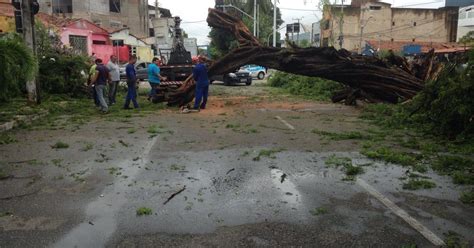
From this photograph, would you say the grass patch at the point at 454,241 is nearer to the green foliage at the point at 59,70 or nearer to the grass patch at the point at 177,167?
the grass patch at the point at 177,167

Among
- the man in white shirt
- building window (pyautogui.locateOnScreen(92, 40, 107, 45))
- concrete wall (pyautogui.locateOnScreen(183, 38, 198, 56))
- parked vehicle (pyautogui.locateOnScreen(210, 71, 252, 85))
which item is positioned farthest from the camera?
building window (pyautogui.locateOnScreen(92, 40, 107, 45))

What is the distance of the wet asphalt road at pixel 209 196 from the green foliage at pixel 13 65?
1386 millimetres

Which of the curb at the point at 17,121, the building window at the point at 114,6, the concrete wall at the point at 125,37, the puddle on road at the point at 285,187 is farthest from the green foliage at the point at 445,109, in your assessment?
the building window at the point at 114,6

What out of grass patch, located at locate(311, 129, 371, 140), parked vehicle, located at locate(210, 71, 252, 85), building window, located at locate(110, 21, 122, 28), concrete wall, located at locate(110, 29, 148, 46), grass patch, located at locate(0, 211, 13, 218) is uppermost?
building window, located at locate(110, 21, 122, 28)

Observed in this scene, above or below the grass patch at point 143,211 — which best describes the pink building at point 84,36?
above

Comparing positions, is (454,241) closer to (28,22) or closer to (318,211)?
(318,211)

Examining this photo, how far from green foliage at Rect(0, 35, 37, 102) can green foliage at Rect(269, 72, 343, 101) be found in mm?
12045

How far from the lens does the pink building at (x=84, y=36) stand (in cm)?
3925

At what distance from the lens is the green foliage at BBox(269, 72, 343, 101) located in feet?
67.8

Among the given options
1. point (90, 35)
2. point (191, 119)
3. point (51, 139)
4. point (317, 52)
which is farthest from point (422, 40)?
point (51, 139)

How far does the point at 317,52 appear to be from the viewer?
15.9 meters

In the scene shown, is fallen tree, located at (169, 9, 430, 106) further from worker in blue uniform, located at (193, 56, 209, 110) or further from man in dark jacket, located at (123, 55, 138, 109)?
man in dark jacket, located at (123, 55, 138, 109)

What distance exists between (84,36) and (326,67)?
3178cm

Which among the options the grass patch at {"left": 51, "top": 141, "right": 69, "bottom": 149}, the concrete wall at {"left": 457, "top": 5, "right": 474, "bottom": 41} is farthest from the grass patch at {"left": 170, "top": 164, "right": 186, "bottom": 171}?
the concrete wall at {"left": 457, "top": 5, "right": 474, "bottom": 41}
